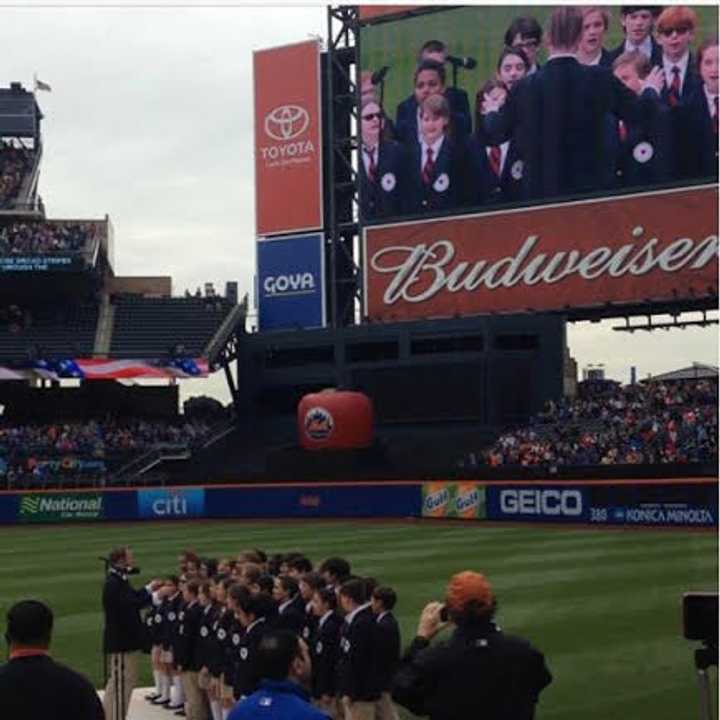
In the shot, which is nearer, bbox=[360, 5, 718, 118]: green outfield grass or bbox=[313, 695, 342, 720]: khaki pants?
bbox=[313, 695, 342, 720]: khaki pants

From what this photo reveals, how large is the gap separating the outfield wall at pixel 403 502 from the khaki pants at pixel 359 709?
21.2 metres

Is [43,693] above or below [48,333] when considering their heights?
below

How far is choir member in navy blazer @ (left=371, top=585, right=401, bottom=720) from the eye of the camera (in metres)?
8.85

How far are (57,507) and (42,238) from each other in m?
19.5

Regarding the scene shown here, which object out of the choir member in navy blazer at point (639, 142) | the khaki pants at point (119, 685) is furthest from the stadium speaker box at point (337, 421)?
the khaki pants at point (119, 685)

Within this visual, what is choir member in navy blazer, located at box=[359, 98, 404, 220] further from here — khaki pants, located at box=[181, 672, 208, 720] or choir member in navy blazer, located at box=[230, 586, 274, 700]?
choir member in navy blazer, located at box=[230, 586, 274, 700]

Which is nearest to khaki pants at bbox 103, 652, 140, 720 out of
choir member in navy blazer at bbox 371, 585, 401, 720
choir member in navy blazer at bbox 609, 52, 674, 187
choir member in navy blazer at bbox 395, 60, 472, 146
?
choir member in navy blazer at bbox 371, 585, 401, 720

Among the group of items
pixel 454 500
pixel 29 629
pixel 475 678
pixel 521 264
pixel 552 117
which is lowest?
pixel 454 500

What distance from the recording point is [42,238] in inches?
2293

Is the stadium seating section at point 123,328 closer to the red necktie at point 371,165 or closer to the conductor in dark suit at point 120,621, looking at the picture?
the red necktie at point 371,165

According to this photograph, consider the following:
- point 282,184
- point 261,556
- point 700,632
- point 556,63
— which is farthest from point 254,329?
point 700,632

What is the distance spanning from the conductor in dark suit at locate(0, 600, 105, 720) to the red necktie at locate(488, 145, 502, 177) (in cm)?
4295

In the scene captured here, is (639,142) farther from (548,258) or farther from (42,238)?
(42,238)

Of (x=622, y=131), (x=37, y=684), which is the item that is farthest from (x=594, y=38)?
(x=37, y=684)
